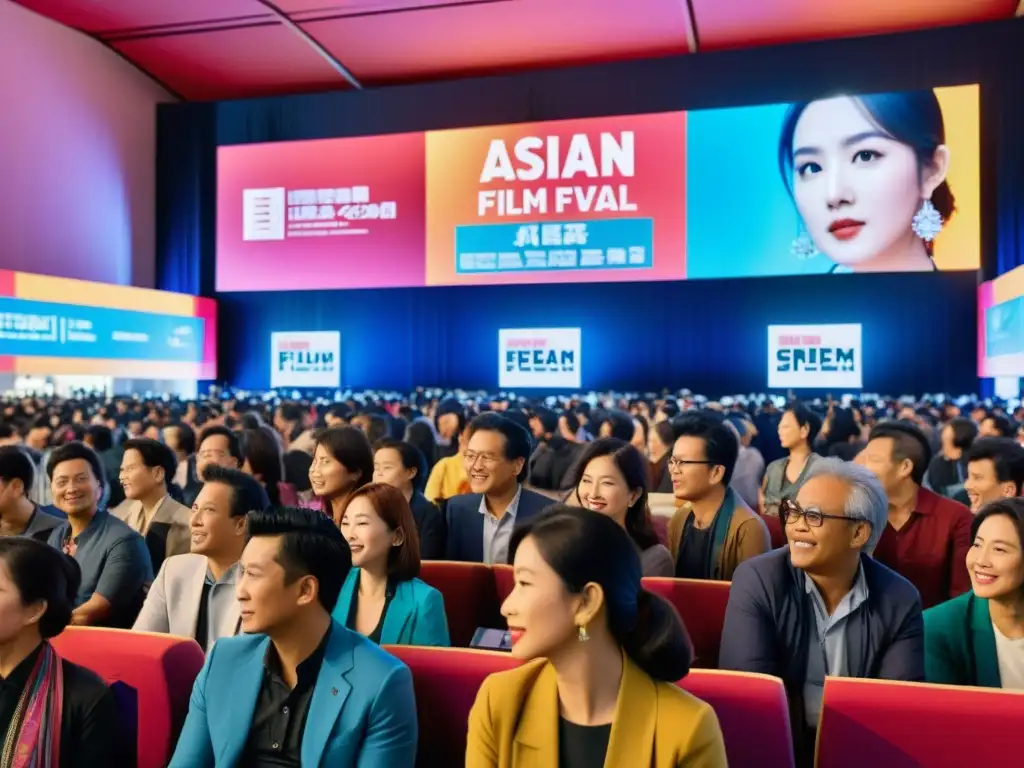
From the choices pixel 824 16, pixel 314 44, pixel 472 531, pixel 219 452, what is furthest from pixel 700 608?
pixel 314 44

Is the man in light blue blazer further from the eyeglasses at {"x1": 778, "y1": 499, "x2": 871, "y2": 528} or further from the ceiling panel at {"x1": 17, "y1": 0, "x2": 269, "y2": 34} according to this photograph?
the ceiling panel at {"x1": 17, "y1": 0, "x2": 269, "y2": 34}

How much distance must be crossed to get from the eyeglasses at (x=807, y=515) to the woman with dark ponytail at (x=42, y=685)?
63.7 inches

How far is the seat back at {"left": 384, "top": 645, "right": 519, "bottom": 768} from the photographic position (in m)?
1.92

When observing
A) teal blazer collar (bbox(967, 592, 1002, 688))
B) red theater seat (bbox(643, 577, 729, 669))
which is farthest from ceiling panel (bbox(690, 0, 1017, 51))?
teal blazer collar (bbox(967, 592, 1002, 688))

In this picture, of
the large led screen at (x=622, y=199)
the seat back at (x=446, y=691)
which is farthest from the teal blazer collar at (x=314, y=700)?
the large led screen at (x=622, y=199)

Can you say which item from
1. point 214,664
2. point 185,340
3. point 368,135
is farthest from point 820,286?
point 214,664

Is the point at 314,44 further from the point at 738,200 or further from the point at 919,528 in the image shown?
the point at 919,528

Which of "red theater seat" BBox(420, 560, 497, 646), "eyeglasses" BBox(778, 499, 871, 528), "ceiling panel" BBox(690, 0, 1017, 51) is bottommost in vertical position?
"red theater seat" BBox(420, 560, 497, 646)

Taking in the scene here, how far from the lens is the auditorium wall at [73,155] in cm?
1531

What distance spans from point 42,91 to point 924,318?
15.1 meters

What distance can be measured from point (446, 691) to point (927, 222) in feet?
43.0

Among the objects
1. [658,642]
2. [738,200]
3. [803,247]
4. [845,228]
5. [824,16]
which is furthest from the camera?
[824,16]

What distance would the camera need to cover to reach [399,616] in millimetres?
2461

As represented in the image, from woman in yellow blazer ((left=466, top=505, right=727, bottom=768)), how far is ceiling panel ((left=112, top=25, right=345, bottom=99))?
16524 mm
